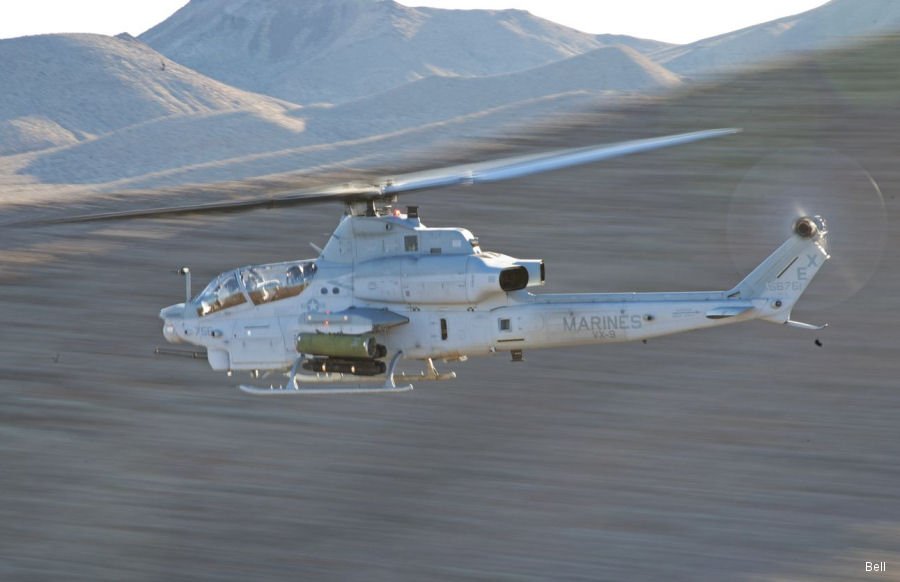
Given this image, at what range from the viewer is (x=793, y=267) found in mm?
15422

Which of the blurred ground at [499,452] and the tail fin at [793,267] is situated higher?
the tail fin at [793,267]

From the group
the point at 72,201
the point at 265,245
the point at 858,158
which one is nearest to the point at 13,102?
the point at 72,201

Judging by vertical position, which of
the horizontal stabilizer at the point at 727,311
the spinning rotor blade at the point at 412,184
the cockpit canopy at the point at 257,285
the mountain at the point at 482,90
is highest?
the mountain at the point at 482,90

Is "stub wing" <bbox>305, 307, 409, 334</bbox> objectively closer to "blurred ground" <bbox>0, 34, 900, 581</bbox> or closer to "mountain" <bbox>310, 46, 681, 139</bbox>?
"blurred ground" <bbox>0, 34, 900, 581</bbox>

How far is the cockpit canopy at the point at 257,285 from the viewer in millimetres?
16875

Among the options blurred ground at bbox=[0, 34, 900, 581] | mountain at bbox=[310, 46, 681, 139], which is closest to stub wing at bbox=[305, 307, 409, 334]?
blurred ground at bbox=[0, 34, 900, 581]

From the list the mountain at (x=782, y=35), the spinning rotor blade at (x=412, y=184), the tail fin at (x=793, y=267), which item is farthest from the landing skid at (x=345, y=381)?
the mountain at (x=782, y=35)

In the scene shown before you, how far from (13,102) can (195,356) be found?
12297cm

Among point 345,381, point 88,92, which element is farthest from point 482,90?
point 345,381

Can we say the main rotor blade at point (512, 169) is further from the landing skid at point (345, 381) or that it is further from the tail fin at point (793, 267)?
the landing skid at point (345, 381)

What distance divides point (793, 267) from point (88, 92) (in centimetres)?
12878

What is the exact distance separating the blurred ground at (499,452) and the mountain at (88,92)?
3491 inches

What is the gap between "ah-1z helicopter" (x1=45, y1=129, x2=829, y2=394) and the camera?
15516 millimetres

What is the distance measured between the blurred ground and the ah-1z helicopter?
110 inches
